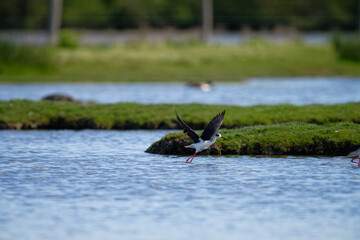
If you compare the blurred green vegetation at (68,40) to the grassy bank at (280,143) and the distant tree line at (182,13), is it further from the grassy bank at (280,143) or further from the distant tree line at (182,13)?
the grassy bank at (280,143)

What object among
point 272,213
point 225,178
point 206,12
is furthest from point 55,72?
point 272,213

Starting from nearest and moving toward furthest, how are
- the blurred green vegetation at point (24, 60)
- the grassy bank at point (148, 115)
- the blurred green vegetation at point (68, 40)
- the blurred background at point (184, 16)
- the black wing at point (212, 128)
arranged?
the black wing at point (212, 128) → the grassy bank at point (148, 115) → the blurred green vegetation at point (24, 60) → the blurred green vegetation at point (68, 40) → the blurred background at point (184, 16)

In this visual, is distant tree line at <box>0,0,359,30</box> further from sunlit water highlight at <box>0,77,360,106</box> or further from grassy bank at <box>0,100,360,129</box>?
grassy bank at <box>0,100,360,129</box>

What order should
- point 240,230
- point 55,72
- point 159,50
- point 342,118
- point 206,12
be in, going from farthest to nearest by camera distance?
point 206,12 → point 159,50 → point 55,72 → point 342,118 → point 240,230

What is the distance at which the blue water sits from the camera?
941cm

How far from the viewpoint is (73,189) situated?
11688 millimetres

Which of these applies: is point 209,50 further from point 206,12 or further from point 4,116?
point 4,116

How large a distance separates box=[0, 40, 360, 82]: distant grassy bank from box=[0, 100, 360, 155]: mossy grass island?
12048 mm

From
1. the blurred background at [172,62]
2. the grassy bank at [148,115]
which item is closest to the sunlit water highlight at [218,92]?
the blurred background at [172,62]

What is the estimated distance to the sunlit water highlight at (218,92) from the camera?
24.8 m

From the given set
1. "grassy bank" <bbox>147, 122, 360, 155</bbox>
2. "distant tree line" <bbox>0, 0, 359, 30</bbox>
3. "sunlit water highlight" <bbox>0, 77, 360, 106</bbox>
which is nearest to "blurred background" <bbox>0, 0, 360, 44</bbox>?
"distant tree line" <bbox>0, 0, 359, 30</bbox>

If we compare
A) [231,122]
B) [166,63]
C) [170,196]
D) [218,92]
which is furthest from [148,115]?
[166,63]

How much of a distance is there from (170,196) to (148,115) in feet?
26.2

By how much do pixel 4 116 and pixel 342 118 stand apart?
7981mm
